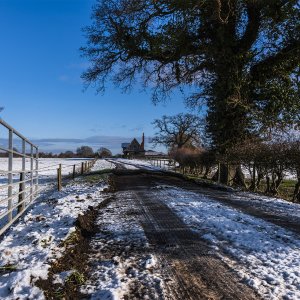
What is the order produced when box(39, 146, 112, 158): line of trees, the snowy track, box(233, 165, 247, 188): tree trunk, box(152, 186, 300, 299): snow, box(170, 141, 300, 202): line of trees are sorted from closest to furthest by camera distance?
the snowy track
box(152, 186, 300, 299): snow
box(170, 141, 300, 202): line of trees
box(233, 165, 247, 188): tree trunk
box(39, 146, 112, 158): line of trees

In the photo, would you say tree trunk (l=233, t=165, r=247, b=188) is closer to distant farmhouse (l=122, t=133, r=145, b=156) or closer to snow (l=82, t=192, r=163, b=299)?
snow (l=82, t=192, r=163, b=299)

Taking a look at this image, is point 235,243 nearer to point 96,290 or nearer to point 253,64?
point 96,290

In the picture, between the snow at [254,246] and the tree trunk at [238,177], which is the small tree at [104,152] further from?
the snow at [254,246]

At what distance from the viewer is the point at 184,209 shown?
9.87 meters

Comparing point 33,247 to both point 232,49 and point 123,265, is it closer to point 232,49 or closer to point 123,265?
point 123,265

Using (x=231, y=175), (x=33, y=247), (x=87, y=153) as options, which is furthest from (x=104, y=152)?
(x=33, y=247)

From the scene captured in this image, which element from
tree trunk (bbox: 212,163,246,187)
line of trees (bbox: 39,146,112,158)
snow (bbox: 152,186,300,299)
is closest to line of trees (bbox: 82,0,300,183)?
tree trunk (bbox: 212,163,246,187)

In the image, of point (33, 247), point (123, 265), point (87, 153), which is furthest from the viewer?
point (87, 153)

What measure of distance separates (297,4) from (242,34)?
338 cm

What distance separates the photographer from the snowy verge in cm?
420

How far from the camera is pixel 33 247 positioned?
5.88 m

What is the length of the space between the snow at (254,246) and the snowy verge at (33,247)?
2.42 m

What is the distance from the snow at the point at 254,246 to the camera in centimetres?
446

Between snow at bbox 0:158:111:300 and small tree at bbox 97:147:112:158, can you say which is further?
small tree at bbox 97:147:112:158
